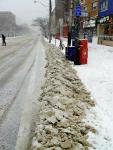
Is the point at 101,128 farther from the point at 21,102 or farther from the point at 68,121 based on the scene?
the point at 21,102

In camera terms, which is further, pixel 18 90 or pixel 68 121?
pixel 18 90

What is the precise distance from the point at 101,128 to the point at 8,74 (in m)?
7.29

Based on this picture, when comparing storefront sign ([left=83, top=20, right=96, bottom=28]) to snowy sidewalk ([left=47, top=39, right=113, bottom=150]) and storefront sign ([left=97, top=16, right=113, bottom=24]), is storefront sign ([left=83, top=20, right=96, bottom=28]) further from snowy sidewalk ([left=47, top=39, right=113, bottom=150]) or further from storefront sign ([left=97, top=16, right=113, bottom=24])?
snowy sidewalk ([left=47, top=39, right=113, bottom=150])

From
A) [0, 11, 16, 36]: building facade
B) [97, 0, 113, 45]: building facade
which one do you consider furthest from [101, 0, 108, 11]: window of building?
[0, 11, 16, 36]: building facade

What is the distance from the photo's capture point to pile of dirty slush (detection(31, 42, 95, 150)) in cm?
527

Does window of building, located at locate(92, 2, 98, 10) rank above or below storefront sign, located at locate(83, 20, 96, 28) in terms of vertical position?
above

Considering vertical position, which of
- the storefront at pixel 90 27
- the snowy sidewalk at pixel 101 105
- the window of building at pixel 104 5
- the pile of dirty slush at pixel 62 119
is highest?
the window of building at pixel 104 5

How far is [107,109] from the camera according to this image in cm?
758

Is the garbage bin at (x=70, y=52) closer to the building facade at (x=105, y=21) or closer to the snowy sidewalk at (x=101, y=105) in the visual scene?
the snowy sidewalk at (x=101, y=105)

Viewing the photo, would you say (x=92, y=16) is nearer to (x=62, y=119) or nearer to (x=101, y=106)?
(x=101, y=106)

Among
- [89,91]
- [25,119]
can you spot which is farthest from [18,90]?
[25,119]

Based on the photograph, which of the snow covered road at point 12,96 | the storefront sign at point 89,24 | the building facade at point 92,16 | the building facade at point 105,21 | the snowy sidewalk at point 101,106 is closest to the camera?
the snowy sidewalk at point 101,106

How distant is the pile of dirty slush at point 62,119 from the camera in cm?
527

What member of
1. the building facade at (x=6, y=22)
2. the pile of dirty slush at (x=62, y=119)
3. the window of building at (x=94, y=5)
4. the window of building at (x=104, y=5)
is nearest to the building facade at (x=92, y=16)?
the window of building at (x=94, y=5)
